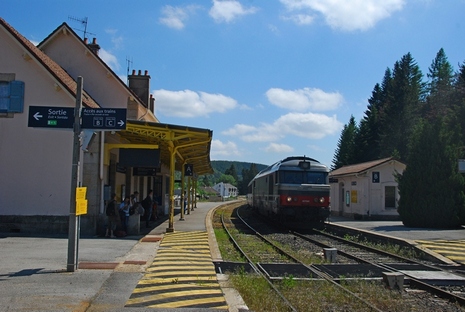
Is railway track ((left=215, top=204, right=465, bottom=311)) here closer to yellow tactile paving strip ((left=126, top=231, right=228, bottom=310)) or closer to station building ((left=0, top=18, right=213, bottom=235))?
yellow tactile paving strip ((left=126, top=231, right=228, bottom=310))

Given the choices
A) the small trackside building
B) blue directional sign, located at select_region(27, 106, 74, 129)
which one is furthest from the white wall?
the small trackside building

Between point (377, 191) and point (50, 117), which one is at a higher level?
point (50, 117)

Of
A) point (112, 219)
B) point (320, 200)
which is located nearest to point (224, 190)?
point (320, 200)

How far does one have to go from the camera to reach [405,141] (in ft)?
196

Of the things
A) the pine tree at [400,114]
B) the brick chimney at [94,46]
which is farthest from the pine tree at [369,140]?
the brick chimney at [94,46]

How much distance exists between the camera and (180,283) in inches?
326

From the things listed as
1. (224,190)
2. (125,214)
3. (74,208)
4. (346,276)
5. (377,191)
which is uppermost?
(224,190)

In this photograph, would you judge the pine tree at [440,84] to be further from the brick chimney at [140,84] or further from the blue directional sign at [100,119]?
the blue directional sign at [100,119]

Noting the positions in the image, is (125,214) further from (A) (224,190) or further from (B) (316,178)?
(A) (224,190)

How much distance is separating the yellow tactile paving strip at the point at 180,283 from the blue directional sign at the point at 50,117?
323 centimetres

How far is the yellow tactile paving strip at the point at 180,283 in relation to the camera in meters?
7.04

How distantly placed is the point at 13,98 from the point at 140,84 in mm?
11220

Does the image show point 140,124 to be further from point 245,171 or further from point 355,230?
point 245,171

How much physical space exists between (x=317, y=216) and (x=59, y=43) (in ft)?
45.1
